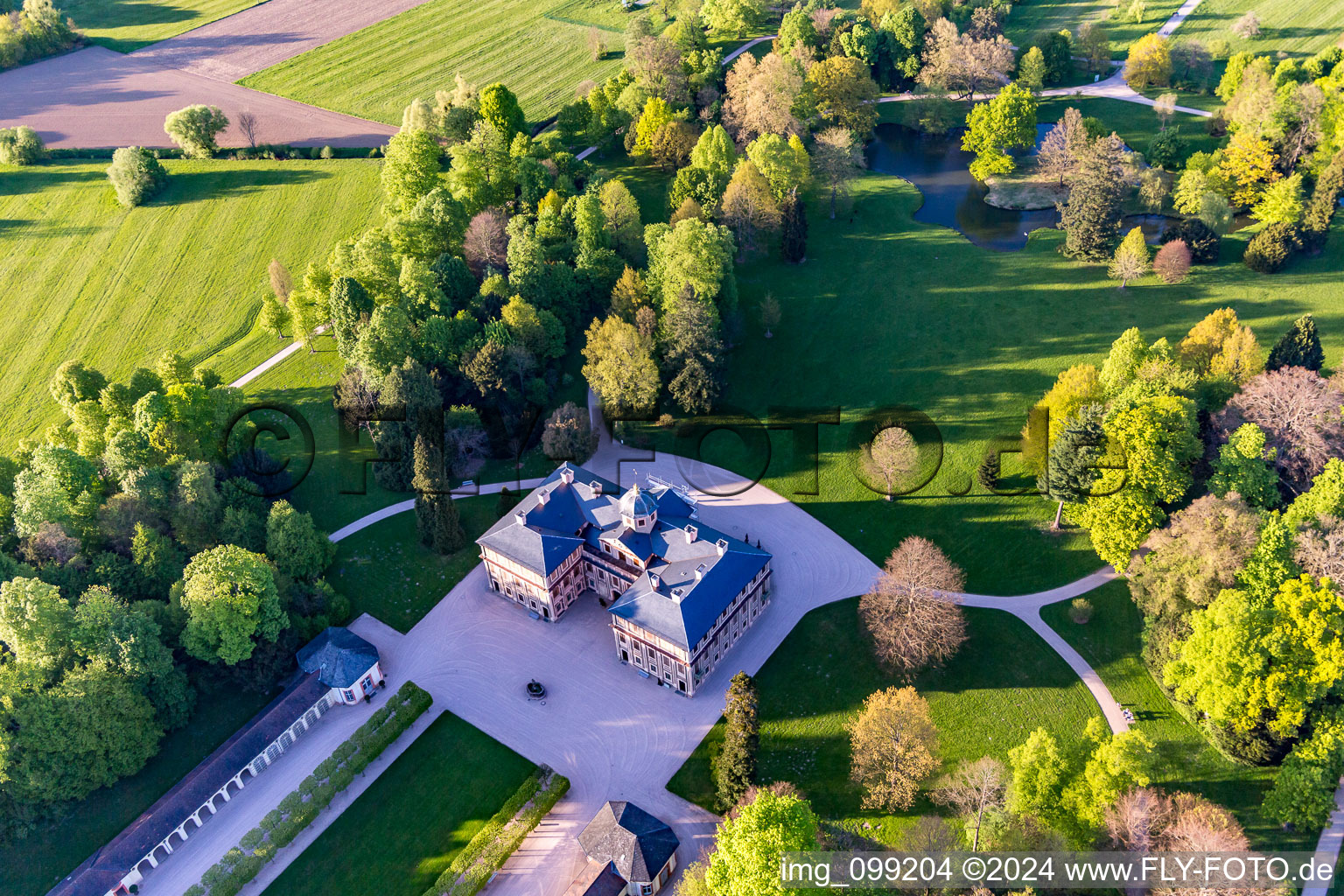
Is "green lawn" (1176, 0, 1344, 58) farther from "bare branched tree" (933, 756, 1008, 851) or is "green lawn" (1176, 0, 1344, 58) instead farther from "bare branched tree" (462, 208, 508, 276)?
"bare branched tree" (933, 756, 1008, 851)

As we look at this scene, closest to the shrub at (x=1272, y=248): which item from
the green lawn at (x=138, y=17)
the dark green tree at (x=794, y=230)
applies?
the dark green tree at (x=794, y=230)

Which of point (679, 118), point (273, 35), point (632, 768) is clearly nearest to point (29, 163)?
point (273, 35)

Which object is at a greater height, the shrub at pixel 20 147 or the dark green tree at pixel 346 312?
the shrub at pixel 20 147

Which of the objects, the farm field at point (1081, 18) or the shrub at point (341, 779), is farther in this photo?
the farm field at point (1081, 18)

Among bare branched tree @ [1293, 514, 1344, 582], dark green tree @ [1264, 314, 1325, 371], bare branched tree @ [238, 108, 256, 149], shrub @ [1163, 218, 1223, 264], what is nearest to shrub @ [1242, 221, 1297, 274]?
shrub @ [1163, 218, 1223, 264]

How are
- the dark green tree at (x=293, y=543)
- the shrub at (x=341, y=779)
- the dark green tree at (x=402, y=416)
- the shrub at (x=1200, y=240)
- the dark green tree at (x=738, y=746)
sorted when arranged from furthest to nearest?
the shrub at (x=1200, y=240)
the dark green tree at (x=402, y=416)
the dark green tree at (x=293, y=543)
the shrub at (x=341, y=779)
the dark green tree at (x=738, y=746)

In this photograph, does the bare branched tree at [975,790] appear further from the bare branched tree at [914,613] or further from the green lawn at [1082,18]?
the green lawn at [1082,18]

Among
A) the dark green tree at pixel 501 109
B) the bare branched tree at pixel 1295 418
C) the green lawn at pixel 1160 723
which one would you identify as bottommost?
the green lawn at pixel 1160 723
